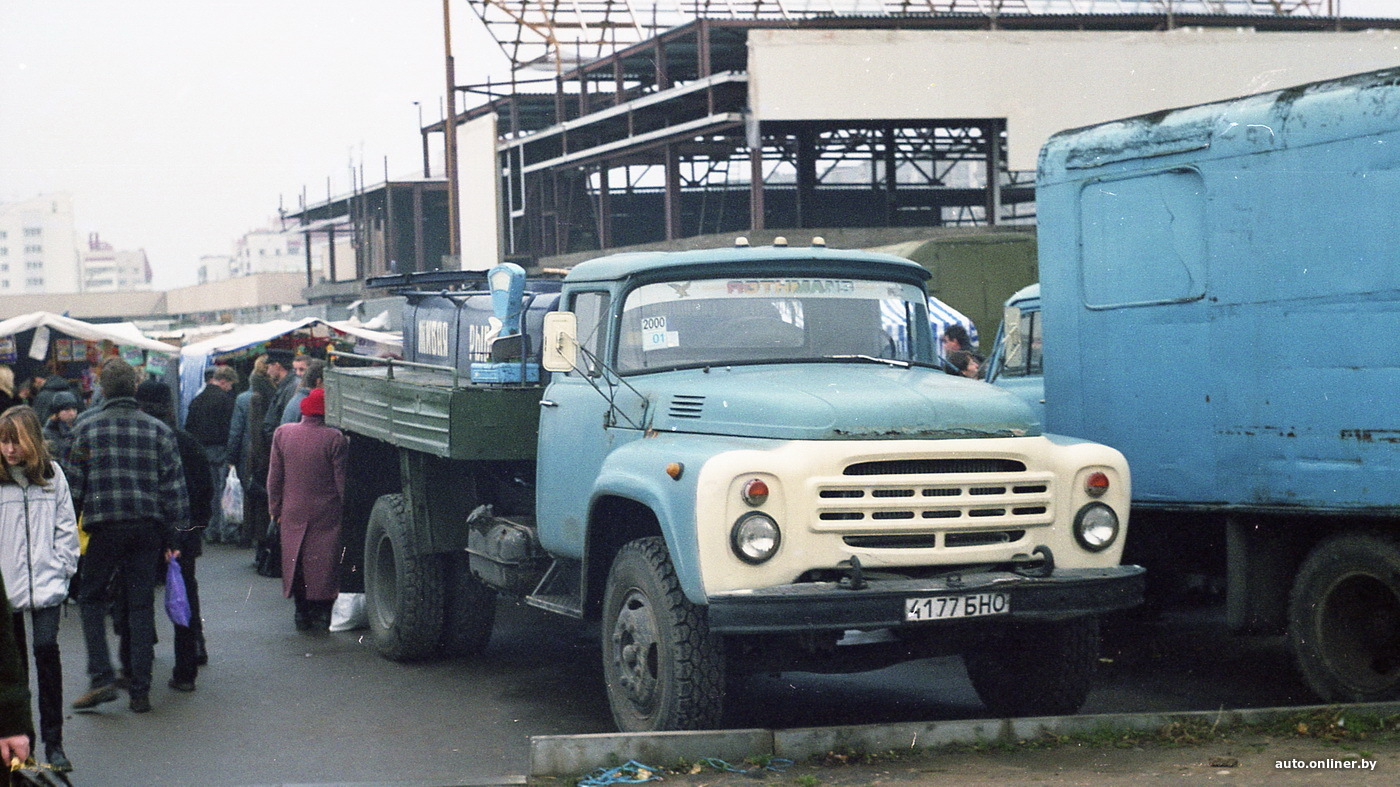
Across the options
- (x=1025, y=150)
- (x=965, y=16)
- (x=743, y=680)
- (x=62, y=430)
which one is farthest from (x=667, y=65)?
(x=743, y=680)

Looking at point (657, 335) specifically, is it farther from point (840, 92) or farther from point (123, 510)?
point (840, 92)

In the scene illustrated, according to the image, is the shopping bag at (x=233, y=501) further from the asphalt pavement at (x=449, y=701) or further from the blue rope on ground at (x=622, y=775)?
the blue rope on ground at (x=622, y=775)

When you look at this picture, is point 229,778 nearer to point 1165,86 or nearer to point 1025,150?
point 1025,150

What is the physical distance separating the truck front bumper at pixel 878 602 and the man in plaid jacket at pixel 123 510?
3767mm

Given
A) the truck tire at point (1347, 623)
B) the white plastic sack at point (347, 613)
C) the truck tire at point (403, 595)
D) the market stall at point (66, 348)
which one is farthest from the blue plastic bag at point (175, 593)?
the market stall at point (66, 348)

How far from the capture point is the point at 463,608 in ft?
33.0

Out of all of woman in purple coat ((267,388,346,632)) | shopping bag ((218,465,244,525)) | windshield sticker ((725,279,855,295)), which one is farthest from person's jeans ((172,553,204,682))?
shopping bag ((218,465,244,525))

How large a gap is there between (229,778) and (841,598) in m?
2.79

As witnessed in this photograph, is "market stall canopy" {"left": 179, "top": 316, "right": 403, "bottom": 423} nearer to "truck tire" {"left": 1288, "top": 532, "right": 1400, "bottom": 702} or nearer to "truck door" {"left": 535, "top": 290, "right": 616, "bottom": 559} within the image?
"truck door" {"left": 535, "top": 290, "right": 616, "bottom": 559}

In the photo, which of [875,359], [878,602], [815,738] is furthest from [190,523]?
[878,602]

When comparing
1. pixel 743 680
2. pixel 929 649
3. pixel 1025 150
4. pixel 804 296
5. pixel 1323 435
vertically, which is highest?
pixel 1025 150

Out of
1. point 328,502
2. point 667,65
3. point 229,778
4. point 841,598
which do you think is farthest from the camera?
point 667,65

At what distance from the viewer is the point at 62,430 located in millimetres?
14164

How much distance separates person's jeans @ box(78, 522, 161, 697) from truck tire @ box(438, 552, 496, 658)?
1838mm
